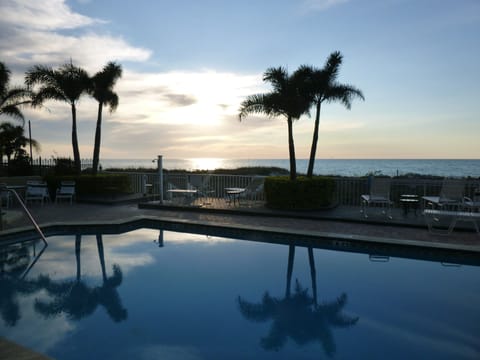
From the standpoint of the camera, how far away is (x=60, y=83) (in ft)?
43.7

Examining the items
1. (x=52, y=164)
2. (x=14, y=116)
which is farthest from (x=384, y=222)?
(x=14, y=116)

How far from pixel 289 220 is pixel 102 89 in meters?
9.99

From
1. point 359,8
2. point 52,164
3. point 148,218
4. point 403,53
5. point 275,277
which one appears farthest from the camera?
point 52,164

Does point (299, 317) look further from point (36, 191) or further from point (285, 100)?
point (36, 191)

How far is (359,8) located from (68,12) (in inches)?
319

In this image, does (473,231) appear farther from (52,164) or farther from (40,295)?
(52,164)

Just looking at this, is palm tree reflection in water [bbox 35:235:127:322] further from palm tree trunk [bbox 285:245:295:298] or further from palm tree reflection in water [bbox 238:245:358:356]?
palm tree trunk [bbox 285:245:295:298]

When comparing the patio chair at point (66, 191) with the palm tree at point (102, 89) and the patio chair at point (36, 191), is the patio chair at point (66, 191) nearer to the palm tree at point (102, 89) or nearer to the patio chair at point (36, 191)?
the patio chair at point (36, 191)

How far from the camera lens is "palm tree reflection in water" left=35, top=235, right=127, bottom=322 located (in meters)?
4.20

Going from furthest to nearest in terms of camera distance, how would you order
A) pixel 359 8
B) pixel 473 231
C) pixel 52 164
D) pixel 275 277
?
pixel 52 164 < pixel 359 8 < pixel 473 231 < pixel 275 277

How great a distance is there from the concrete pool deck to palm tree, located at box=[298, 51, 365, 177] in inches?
84.9

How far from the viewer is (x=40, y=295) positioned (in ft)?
15.5

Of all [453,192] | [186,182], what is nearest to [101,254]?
[186,182]

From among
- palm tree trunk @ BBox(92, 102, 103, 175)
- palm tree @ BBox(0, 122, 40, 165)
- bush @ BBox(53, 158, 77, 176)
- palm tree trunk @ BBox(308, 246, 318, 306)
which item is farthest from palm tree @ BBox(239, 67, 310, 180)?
palm tree @ BBox(0, 122, 40, 165)
